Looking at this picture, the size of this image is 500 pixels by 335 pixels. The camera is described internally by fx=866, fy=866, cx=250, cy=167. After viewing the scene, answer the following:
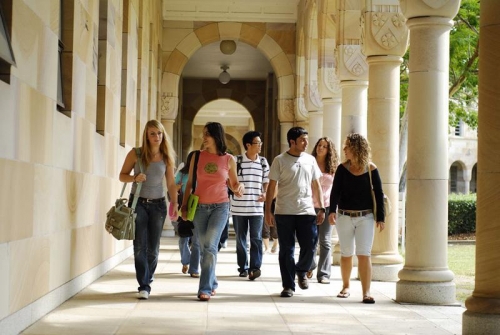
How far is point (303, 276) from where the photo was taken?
347 inches

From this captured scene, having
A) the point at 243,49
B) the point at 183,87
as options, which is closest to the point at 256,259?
the point at 243,49

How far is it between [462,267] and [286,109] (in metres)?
7.93

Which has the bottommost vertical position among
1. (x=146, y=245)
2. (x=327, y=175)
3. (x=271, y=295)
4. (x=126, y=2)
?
(x=271, y=295)

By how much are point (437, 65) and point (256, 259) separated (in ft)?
10.4

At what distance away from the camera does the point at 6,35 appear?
539 centimetres

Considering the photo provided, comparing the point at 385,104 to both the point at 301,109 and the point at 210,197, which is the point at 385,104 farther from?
the point at 301,109

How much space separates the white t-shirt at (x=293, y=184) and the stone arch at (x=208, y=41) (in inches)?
479

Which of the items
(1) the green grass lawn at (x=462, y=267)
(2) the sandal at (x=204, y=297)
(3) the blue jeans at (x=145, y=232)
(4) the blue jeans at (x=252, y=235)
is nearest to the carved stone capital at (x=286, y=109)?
(1) the green grass lawn at (x=462, y=267)

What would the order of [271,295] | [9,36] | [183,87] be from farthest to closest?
[183,87] → [271,295] → [9,36]

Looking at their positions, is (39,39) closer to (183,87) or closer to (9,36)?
(9,36)

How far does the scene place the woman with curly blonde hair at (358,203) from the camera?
8.00 meters

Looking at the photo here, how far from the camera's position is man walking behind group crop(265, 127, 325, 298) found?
27.3 feet

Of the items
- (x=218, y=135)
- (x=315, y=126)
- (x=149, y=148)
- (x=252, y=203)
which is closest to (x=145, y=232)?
(x=149, y=148)

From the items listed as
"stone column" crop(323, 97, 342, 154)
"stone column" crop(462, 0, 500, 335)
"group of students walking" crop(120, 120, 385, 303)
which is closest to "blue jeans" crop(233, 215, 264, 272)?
"group of students walking" crop(120, 120, 385, 303)
